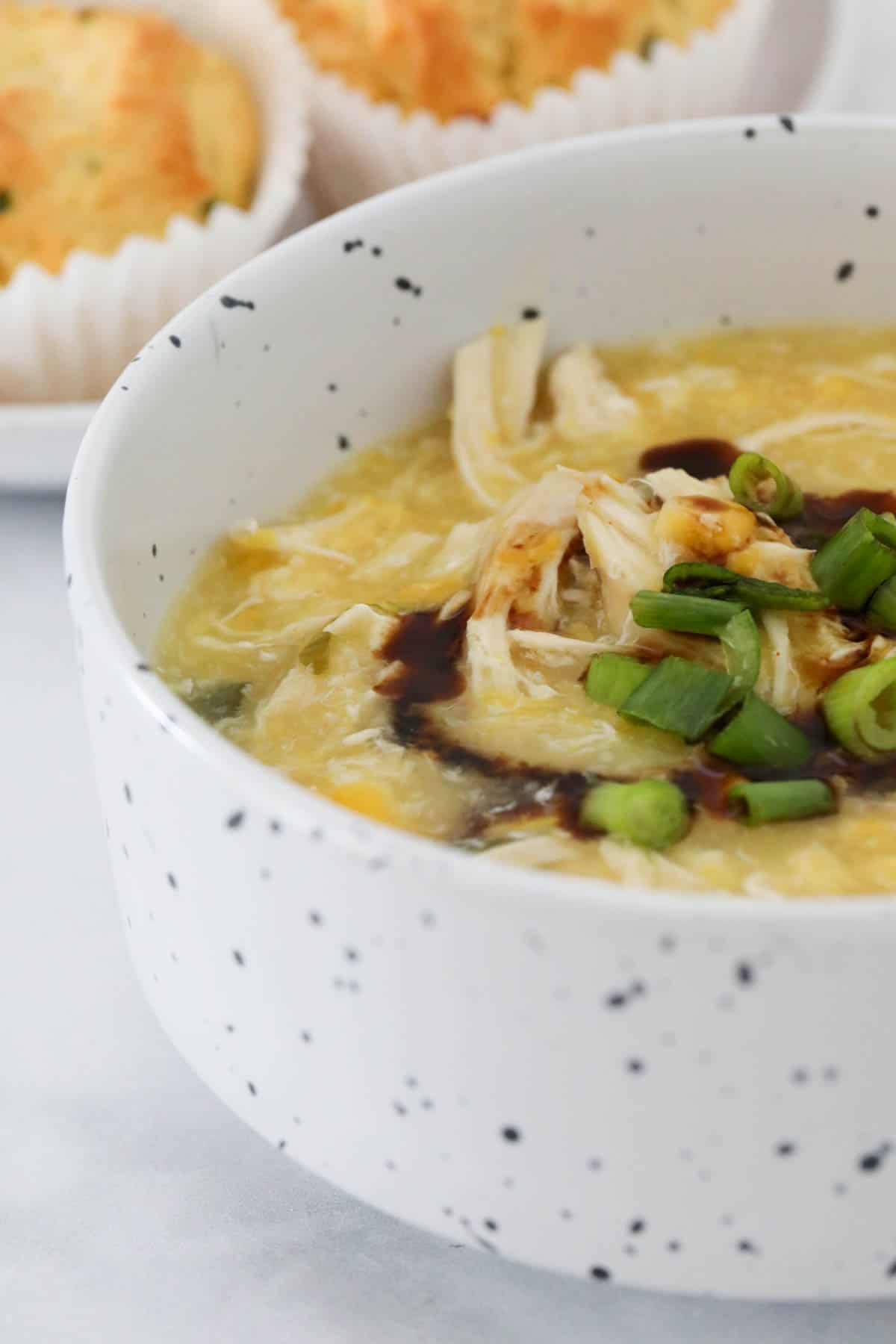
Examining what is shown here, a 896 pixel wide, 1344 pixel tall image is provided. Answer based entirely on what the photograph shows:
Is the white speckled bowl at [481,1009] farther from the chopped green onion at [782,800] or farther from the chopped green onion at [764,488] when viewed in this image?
the chopped green onion at [764,488]

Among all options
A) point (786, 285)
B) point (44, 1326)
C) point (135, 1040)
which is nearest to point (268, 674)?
point (135, 1040)

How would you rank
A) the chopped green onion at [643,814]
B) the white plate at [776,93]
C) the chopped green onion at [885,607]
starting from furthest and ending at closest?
1. the white plate at [776,93]
2. the chopped green onion at [885,607]
3. the chopped green onion at [643,814]

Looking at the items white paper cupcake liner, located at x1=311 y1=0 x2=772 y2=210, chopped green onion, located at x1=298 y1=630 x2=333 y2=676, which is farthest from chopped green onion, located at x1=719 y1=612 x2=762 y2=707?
white paper cupcake liner, located at x1=311 y1=0 x2=772 y2=210

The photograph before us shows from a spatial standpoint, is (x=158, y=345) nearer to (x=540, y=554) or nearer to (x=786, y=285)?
(x=540, y=554)

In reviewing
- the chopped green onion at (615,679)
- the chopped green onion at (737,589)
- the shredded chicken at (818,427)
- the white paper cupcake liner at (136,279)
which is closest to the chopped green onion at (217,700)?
the chopped green onion at (615,679)

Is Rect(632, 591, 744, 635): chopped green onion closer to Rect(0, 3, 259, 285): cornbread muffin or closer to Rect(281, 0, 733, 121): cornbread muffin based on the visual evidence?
Rect(0, 3, 259, 285): cornbread muffin
